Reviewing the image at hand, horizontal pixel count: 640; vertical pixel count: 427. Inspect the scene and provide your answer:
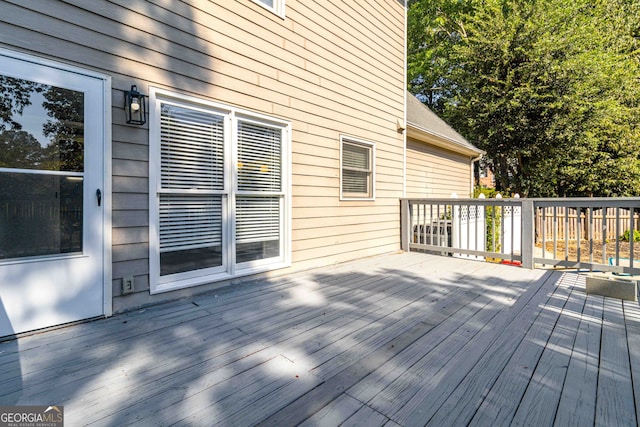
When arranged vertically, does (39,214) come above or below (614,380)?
above

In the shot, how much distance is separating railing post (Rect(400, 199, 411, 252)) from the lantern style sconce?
428cm

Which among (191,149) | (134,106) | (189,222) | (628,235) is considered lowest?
(628,235)

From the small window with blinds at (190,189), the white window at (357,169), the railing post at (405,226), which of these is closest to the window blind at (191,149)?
the small window with blinds at (190,189)

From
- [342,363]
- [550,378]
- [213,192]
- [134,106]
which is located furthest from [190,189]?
[550,378]

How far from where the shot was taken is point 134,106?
250 centimetres

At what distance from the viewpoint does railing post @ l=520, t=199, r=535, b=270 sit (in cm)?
407

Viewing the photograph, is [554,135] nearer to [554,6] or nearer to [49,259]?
[554,6]

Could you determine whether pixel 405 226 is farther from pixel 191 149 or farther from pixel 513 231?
pixel 191 149

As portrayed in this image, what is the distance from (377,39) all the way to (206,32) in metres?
3.27

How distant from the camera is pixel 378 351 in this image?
6.38ft

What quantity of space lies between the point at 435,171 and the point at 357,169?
11.7 ft

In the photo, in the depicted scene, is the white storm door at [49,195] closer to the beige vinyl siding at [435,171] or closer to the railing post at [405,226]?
the railing post at [405,226]

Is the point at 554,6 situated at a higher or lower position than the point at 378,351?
higher

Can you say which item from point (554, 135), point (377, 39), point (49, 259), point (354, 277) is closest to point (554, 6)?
point (554, 135)
